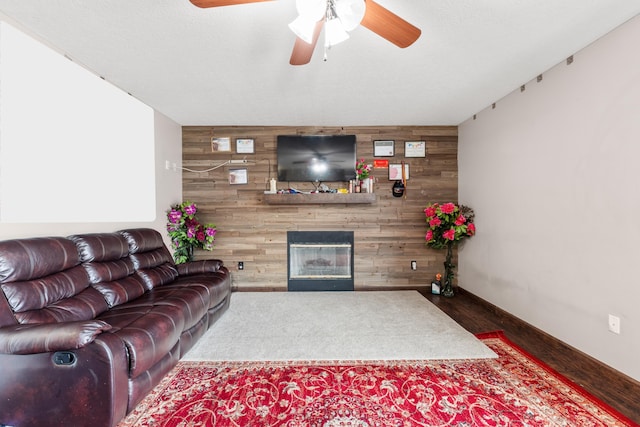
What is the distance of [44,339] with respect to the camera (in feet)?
4.42

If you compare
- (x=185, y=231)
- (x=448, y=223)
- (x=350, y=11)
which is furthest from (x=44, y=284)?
(x=448, y=223)

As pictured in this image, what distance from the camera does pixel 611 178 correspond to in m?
1.92

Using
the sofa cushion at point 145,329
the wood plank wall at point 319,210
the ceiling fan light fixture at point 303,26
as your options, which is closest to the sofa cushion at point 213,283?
the sofa cushion at point 145,329

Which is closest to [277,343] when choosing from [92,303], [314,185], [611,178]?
[92,303]

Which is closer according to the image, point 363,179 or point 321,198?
point 321,198

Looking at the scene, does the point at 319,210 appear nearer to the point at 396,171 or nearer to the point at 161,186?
the point at 396,171

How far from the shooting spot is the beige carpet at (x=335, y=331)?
2210 mm

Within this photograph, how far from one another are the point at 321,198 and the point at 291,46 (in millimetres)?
2092

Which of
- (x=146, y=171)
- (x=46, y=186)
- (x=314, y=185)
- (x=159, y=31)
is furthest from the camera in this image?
(x=314, y=185)

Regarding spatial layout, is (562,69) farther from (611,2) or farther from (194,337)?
(194,337)

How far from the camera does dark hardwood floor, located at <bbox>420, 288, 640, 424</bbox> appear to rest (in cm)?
170

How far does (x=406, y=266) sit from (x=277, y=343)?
247 centimetres

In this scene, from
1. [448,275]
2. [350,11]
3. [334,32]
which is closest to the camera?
[350,11]

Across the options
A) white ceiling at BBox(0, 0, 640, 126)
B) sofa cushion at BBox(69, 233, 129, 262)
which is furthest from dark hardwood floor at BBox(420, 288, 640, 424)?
sofa cushion at BBox(69, 233, 129, 262)
